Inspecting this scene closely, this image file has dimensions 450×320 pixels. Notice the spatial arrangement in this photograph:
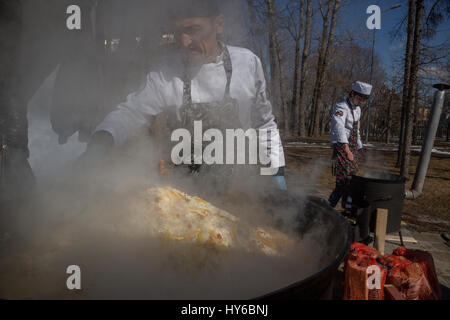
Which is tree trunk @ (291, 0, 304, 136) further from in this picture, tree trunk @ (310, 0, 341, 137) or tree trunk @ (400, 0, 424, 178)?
tree trunk @ (400, 0, 424, 178)

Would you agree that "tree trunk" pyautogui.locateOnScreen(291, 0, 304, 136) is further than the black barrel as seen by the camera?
Yes

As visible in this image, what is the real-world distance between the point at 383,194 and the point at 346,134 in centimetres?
123

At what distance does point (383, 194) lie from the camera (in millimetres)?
3684

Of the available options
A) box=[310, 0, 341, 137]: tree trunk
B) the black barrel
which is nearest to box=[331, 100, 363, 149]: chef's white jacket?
the black barrel

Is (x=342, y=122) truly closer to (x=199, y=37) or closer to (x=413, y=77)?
(x=199, y=37)

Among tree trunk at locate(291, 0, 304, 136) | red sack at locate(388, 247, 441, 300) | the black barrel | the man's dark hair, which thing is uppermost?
tree trunk at locate(291, 0, 304, 136)

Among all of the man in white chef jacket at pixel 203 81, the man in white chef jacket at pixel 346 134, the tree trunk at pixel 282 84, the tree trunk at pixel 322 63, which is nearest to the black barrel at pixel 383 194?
the man in white chef jacket at pixel 346 134

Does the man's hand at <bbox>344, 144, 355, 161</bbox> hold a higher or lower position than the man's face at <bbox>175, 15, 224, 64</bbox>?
lower

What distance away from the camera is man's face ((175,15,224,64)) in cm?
197

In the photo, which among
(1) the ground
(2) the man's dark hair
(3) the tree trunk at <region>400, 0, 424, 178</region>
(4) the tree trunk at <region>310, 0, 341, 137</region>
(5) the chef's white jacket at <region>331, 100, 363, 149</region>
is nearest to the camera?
(2) the man's dark hair

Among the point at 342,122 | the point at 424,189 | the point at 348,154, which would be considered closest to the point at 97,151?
the point at 348,154

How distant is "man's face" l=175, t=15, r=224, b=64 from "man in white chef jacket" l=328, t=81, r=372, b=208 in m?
2.89

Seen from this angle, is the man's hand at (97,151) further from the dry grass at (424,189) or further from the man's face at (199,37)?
the dry grass at (424,189)

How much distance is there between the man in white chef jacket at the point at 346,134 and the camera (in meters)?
4.35
